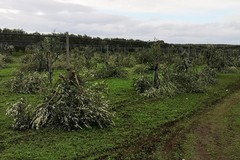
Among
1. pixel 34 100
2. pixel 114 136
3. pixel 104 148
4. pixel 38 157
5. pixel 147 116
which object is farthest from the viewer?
pixel 34 100

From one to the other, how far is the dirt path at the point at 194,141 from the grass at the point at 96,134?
0.39 metres

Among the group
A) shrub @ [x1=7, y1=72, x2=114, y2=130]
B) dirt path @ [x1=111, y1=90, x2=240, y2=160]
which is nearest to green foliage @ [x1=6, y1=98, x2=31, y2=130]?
shrub @ [x1=7, y1=72, x2=114, y2=130]

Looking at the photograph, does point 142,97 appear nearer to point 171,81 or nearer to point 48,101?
point 171,81

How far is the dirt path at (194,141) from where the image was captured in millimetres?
9023

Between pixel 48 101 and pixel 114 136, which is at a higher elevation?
pixel 48 101

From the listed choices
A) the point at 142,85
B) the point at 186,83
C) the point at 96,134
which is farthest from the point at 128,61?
the point at 96,134

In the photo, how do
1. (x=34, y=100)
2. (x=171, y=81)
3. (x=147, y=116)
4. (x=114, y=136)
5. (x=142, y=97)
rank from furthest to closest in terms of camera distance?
(x=171, y=81) < (x=142, y=97) < (x=34, y=100) < (x=147, y=116) < (x=114, y=136)

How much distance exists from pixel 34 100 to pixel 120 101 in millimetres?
3588

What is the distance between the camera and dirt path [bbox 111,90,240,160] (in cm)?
902

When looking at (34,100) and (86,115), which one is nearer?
(86,115)

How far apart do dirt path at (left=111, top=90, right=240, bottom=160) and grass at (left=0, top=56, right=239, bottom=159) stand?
391 millimetres

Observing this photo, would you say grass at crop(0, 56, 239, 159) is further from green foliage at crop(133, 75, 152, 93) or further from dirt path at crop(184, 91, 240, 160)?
green foliage at crop(133, 75, 152, 93)

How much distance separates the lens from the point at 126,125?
38.4 ft

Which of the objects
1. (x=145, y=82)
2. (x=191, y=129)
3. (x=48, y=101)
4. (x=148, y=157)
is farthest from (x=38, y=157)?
(x=145, y=82)
